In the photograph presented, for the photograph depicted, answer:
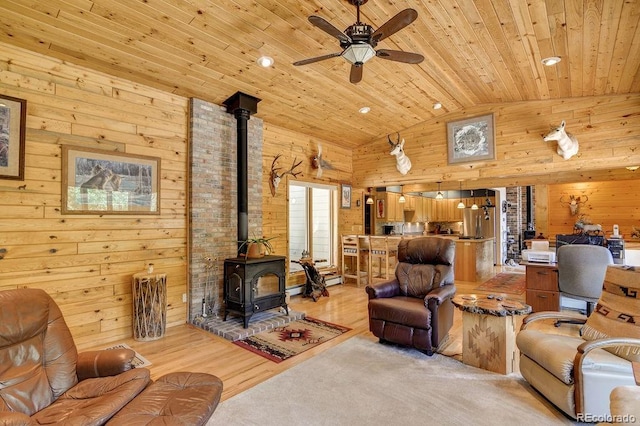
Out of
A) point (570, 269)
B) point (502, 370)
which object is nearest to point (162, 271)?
point (502, 370)

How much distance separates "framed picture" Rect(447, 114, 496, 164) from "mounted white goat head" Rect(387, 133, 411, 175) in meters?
0.79

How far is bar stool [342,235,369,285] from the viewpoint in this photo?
683cm

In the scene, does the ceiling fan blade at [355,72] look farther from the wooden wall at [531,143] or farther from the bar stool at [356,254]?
the bar stool at [356,254]

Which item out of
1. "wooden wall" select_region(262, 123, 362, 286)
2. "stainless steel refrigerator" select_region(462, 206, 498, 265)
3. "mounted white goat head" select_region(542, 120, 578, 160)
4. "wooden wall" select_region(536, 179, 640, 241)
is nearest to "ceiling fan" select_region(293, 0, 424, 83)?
"wooden wall" select_region(262, 123, 362, 286)

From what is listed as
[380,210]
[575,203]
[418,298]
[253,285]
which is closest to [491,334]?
[418,298]

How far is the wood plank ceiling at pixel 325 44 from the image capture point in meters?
2.92

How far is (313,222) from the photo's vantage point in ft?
24.7

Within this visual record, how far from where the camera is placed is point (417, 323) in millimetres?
3314

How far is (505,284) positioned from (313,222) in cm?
432

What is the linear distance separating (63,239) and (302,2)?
339 centimetres

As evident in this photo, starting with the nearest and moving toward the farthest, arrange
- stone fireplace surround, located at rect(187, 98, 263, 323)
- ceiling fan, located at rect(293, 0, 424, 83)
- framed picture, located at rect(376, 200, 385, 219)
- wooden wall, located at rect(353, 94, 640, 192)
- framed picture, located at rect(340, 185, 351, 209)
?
ceiling fan, located at rect(293, 0, 424, 83) < stone fireplace surround, located at rect(187, 98, 263, 323) < wooden wall, located at rect(353, 94, 640, 192) < framed picture, located at rect(340, 185, 351, 209) < framed picture, located at rect(376, 200, 385, 219)

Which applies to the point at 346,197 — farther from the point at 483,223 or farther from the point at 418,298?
the point at 483,223

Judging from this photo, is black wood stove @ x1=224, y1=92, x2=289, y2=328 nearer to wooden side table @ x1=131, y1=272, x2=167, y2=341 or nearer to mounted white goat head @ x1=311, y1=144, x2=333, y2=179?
wooden side table @ x1=131, y1=272, x2=167, y2=341

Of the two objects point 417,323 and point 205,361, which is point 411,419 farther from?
point 205,361
